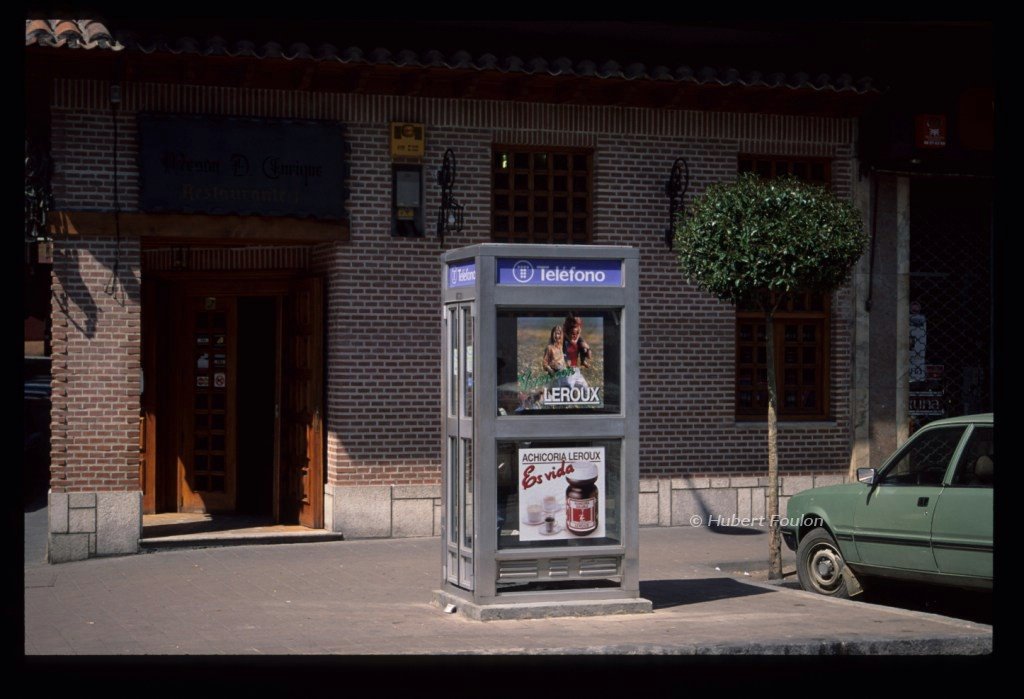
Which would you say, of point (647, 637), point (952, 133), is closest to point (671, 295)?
point (952, 133)

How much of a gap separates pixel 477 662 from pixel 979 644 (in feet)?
11.6

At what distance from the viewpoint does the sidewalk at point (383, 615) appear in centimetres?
956

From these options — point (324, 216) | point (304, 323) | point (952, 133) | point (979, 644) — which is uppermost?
point (952, 133)

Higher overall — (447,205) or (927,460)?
(447,205)

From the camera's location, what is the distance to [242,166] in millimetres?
14766

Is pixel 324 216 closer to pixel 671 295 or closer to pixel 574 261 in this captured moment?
pixel 671 295

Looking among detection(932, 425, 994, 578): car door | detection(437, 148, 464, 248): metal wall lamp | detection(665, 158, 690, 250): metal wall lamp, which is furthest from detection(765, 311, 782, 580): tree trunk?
detection(437, 148, 464, 248): metal wall lamp

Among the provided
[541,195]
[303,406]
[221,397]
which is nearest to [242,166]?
[303,406]

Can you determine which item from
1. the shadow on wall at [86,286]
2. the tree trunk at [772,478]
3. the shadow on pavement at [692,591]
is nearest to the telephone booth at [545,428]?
the shadow on pavement at [692,591]

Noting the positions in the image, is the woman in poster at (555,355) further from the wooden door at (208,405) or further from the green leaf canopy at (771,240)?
the wooden door at (208,405)

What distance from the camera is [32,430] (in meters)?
20.2

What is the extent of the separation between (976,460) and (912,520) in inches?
27.9

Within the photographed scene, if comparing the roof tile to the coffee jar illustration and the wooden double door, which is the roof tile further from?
the coffee jar illustration

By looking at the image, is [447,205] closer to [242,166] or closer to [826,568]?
[242,166]
